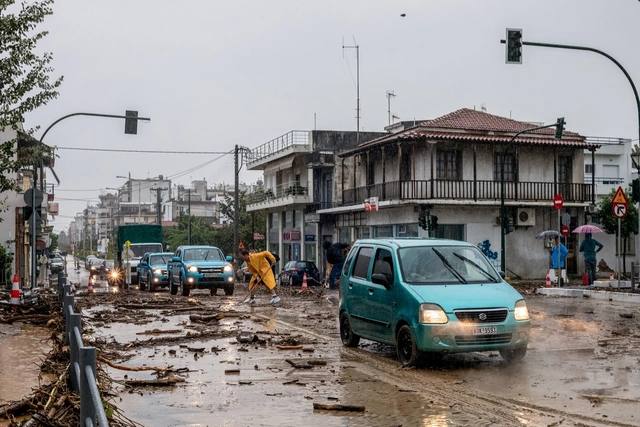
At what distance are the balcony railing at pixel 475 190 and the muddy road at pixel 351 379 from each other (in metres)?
26.8

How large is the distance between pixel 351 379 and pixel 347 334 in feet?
10.6

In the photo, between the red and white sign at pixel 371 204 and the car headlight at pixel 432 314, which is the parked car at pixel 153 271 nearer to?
the red and white sign at pixel 371 204

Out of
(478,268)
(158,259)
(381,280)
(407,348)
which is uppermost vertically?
(478,268)

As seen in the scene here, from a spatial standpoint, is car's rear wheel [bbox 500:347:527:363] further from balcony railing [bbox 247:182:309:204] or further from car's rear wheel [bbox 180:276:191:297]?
balcony railing [bbox 247:182:309:204]

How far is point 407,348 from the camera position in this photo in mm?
11289

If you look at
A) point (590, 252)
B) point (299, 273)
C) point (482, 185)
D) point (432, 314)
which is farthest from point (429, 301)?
point (482, 185)

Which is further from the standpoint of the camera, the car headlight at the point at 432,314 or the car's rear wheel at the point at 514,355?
the car's rear wheel at the point at 514,355

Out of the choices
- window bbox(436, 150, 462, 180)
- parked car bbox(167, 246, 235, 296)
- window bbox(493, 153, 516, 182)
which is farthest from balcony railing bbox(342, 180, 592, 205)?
parked car bbox(167, 246, 235, 296)

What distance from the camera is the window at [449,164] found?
45219mm

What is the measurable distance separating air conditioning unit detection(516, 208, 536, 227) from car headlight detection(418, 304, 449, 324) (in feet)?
118

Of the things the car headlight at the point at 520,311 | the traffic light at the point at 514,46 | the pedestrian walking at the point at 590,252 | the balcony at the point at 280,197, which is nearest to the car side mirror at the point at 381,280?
the car headlight at the point at 520,311

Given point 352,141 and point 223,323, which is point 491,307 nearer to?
point 223,323

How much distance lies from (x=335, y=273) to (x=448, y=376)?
63.8 ft

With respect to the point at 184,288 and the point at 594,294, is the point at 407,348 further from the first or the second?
the point at 184,288
